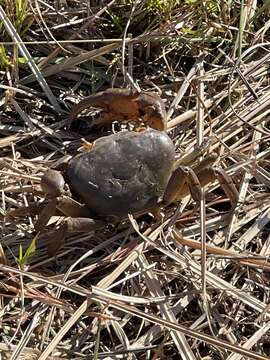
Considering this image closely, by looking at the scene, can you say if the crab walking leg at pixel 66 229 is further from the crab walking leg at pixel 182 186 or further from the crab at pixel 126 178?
the crab walking leg at pixel 182 186

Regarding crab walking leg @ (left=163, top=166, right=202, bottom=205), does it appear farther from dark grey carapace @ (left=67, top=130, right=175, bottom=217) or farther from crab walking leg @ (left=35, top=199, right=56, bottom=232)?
crab walking leg @ (left=35, top=199, right=56, bottom=232)

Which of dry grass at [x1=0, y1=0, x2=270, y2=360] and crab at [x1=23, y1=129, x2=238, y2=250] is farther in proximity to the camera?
crab at [x1=23, y1=129, x2=238, y2=250]

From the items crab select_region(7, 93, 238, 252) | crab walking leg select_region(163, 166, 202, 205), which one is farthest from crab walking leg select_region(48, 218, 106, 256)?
crab walking leg select_region(163, 166, 202, 205)

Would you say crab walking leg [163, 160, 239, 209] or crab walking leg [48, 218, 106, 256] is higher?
crab walking leg [163, 160, 239, 209]

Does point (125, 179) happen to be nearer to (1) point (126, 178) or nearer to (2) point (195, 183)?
(1) point (126, 178)

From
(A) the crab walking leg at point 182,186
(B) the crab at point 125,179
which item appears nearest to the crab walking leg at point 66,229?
(B) the crab at point 125,179

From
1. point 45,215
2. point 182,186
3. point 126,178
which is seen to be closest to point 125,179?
point 126,178
